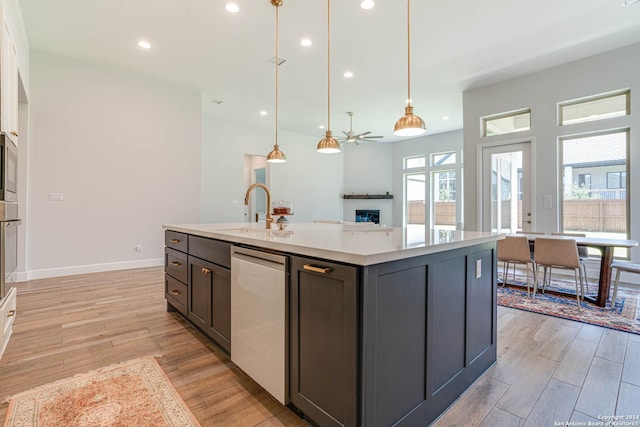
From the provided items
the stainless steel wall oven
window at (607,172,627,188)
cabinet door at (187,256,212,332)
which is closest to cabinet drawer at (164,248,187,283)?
cabinet door at (187,256,212,332)

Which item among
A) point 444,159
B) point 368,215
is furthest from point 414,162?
point 368,215

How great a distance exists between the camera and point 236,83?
17.2 ft

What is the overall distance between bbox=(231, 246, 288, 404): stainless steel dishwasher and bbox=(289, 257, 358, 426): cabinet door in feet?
0.24

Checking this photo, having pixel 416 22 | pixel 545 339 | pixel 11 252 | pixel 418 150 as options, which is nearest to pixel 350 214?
pixel 418 150

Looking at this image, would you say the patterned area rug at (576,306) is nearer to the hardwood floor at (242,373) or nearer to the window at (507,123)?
the hardwood floor at (242,373)

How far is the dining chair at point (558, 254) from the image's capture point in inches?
125

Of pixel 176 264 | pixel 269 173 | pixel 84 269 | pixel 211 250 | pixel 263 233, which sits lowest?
pixel 84 269

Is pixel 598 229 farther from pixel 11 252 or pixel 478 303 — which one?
pixel 11 252

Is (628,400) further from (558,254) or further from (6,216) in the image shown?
(6,216)

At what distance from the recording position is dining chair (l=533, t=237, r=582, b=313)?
3.17 m

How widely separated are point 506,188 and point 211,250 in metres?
5.06

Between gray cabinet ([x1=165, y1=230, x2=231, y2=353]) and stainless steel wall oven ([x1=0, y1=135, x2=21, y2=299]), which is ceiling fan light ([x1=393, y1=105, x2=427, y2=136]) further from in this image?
stainless steel wall oven ([x1=0, y1=135, x2=21, y2=299])

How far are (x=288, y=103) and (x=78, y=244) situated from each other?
14.2 ft

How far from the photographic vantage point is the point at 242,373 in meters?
1.86
